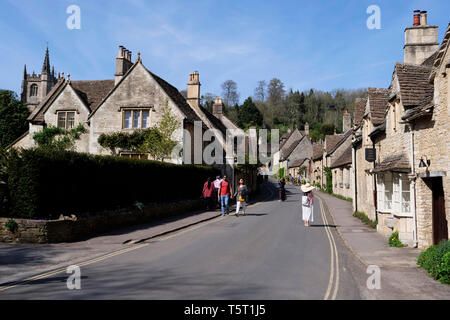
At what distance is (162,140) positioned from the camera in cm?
2458

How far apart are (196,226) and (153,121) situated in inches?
483

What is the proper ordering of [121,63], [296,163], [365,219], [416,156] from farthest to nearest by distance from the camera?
[296,163] < [121,63] < [365,219] < [416,156]

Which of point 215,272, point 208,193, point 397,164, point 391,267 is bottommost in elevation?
point 391,267

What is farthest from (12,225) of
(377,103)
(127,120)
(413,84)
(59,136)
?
(59,136)

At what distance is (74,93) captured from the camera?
1090 inches

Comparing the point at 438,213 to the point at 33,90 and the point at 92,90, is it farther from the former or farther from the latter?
the point at 33,90

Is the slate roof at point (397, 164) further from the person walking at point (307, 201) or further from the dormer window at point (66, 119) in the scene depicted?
the dormer window at point (66, 119)

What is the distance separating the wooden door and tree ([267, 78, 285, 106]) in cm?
10357

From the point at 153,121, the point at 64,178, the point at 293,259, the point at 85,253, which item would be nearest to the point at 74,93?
the point at 153,121

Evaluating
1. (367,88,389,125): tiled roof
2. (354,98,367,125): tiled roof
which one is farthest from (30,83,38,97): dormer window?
(367,88,389,125): tiled roof

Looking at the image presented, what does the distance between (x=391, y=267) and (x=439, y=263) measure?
4.27 feet

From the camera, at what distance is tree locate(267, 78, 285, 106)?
11212cm

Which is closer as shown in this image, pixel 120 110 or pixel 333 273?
pixel 333 273

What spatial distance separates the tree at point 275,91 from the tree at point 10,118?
71470 mm
